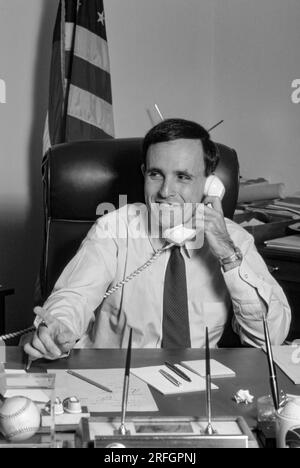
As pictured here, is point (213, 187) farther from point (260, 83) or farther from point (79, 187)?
point (260, 83)

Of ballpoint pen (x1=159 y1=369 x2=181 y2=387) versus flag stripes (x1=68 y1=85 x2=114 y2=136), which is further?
flag stripes (x1=68 y1=85 x2=114 y2=136)

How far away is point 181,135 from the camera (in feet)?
6.68

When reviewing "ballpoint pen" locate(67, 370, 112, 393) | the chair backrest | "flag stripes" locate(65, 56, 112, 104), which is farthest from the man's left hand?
"flag stripes" locate(65, 56, 112, 104)

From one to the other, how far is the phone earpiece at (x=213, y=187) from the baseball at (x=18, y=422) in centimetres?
107

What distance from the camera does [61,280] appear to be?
1.94 metres

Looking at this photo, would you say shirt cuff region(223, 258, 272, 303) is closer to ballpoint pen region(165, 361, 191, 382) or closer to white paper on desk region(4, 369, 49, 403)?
ballpoint pen region(165, 361, 191, 382)

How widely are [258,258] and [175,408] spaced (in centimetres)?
81

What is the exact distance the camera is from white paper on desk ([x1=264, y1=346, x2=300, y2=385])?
151cm

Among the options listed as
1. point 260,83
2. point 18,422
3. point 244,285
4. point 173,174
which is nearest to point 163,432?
point 18,422

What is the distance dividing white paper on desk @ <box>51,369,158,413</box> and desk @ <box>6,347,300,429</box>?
0.03 metres

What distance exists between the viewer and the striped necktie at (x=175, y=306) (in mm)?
1909

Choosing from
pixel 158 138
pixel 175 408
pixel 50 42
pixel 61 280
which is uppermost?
pixel 50 42
